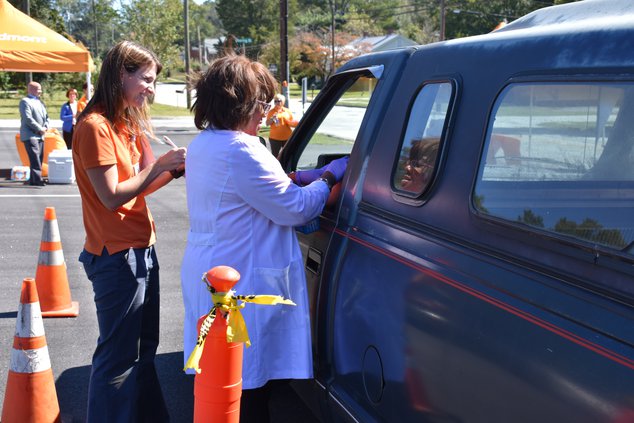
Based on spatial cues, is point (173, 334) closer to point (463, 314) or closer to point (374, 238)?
point (374, 238)

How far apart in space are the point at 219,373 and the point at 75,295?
447cm

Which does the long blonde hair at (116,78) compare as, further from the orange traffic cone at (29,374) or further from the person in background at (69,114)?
the person in background at (69,114)

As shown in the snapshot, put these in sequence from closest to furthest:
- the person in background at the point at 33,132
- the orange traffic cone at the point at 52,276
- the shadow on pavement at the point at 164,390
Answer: the shadow on pavement at the point at 164,390, the orange traffic cone at the point at 52,276, the person in background at the point at 33,132

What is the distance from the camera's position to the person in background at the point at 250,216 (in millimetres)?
2824

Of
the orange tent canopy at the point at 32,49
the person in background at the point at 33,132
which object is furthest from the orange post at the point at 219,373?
the orange tent canopy at the point at 32,49

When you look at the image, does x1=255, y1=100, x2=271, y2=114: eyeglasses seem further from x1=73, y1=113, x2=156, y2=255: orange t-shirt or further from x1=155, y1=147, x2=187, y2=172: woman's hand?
x1=73, y1=113, x2=156, y2=255: orange t-shirt

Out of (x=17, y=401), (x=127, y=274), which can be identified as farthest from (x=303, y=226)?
(x=17, y=401)

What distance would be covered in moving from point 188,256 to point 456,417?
4.35 ft

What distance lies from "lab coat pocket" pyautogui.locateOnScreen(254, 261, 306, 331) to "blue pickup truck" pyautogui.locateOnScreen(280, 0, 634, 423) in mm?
148

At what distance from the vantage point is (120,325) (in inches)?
129

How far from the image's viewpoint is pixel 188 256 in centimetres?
300

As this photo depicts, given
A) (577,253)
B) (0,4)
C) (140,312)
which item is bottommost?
(140,312)

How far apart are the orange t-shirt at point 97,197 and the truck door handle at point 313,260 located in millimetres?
732

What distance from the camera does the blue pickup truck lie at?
1797mm
